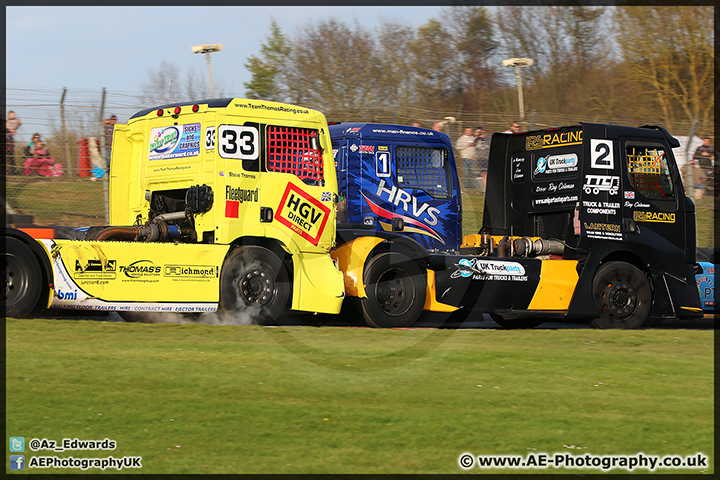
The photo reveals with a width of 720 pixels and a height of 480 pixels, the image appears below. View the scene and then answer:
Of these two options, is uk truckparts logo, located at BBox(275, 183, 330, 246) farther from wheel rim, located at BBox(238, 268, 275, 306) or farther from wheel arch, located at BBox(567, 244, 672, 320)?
wheel arch, located at BBox(567, 244, 672, 320)

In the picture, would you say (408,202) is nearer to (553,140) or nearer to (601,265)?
(553,140)

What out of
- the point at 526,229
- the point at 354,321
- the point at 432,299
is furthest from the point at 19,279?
the point at 526,229

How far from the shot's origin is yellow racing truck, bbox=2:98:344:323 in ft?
31.6

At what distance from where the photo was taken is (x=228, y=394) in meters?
6.66

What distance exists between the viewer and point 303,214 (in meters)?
11.1

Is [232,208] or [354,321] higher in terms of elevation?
[232,208]

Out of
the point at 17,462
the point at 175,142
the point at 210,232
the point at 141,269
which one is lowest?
the point at 17,462

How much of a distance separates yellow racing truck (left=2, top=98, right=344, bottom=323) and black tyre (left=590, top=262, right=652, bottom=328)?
3912 mm

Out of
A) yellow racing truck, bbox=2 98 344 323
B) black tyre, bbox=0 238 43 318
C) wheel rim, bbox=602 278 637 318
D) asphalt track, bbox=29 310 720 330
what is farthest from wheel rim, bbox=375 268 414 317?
black tyre, bbox=0 238 43 318

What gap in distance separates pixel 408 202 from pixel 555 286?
8.92 feet

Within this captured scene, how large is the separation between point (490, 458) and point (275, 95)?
24948 millimetres

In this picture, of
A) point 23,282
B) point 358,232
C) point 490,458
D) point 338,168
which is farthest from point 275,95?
point 490,458

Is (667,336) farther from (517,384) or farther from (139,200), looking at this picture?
(139,200)

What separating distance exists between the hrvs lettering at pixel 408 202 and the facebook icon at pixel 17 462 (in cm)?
866
